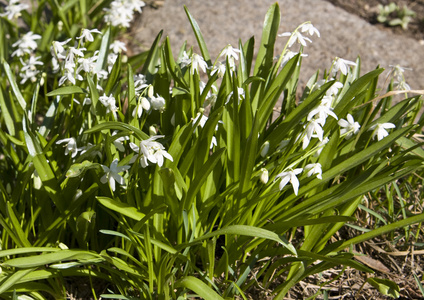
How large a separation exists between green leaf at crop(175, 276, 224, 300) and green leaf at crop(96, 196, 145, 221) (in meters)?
0.29

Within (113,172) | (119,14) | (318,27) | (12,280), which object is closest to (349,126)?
(113,172)

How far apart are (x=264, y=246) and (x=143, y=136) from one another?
2.22 feet

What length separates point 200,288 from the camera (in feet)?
6.08

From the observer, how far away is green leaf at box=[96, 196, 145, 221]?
1871 mm

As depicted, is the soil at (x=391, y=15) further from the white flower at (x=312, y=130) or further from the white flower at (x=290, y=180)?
the white flower at (x=290, y=180)

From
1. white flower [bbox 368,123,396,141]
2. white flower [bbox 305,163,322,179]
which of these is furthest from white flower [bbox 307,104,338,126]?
white flower [bbox 368,123,396,141]

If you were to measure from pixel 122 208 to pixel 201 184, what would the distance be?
30cm

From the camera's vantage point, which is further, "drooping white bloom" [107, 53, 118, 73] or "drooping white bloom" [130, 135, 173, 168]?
"drooping white bloom" [107, 53, 118, 73]

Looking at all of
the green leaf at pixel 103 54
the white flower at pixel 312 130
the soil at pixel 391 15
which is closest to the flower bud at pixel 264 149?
the white flower at pixel 312 130

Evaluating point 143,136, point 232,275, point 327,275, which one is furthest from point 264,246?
point 143,136

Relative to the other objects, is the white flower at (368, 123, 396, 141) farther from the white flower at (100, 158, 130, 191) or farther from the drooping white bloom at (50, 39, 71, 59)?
the drooping white bloom at (50, 39, 71, 59)

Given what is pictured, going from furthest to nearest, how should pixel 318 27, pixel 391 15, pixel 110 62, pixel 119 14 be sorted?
1. pixel 391 15
2. pixel 318 27
3. pixel 119 14
4. pixel 110 62

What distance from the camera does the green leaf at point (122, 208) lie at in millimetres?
1871

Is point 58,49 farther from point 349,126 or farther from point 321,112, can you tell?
point 349,126
